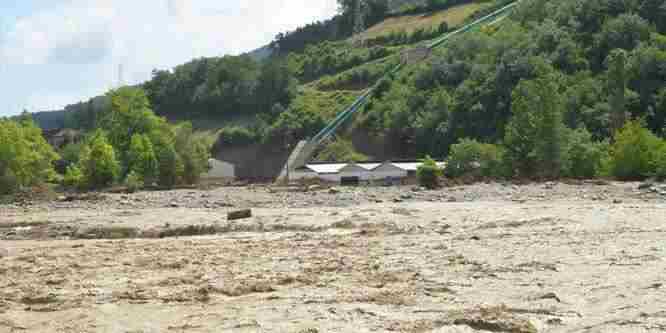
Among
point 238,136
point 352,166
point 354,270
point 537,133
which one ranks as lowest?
point 352,166

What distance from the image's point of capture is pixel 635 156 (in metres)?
60.0

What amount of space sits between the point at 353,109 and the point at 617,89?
48.1m

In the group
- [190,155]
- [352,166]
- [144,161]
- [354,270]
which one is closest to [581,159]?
[352,166]

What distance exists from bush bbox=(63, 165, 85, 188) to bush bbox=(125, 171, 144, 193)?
4.78 m

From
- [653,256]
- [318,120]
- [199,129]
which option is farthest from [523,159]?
[199,129]

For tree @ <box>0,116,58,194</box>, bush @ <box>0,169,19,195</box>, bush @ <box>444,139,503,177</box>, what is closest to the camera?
bush @ <box>444,139,503,177</box>

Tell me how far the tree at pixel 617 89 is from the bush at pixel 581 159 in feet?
47.6

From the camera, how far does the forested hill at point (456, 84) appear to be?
288 ft

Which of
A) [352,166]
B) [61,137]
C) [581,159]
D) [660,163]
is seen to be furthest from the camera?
[61,137]

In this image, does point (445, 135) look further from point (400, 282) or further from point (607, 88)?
point (400, 282)

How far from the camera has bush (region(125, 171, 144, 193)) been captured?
7349 centimetres

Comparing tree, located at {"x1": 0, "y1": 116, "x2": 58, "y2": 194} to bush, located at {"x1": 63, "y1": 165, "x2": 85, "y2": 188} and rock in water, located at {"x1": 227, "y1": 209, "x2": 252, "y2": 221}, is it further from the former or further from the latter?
rock in water, located at {"x1": 227, "y1": 209, "x2": 252, "y2": 221}

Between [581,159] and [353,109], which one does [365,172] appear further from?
[353,109]

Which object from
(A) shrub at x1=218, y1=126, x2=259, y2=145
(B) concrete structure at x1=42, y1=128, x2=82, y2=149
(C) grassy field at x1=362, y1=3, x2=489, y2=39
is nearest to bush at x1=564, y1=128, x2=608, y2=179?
(A) shrub at x1=218, y1=126, x2=259, y2=145
